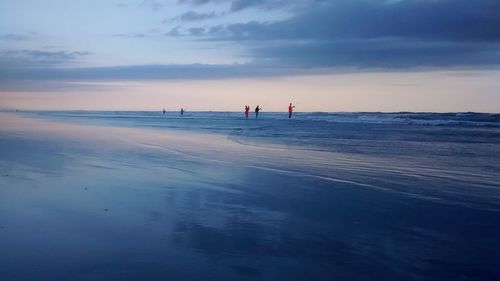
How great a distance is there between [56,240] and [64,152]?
1051 centimetres

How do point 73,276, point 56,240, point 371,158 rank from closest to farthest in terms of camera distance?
point 73,276 → point 56,240 → point 371,158

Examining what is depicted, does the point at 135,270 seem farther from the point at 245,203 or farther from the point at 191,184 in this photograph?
the point at 191,184

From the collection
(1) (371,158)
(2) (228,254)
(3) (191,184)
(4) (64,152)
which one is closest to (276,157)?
(1) (371,158)

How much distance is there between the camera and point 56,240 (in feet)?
18.0

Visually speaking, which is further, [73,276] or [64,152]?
[64,152]

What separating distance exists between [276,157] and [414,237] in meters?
9.23

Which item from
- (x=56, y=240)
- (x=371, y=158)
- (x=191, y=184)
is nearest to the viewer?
(x=56, y=240)

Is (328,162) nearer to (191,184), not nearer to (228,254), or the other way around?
(191,184)

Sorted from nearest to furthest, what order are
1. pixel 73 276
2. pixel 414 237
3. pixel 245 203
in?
pixel 73 276, pixel 414 237, pixel 245 203

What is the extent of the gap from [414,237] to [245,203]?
2.93 metres

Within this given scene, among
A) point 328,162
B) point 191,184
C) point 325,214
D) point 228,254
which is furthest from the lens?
point 328,162

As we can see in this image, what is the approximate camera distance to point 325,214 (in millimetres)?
7133

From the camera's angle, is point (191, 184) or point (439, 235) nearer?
point (439, 235)

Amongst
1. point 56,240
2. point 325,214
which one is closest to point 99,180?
point 56,240
